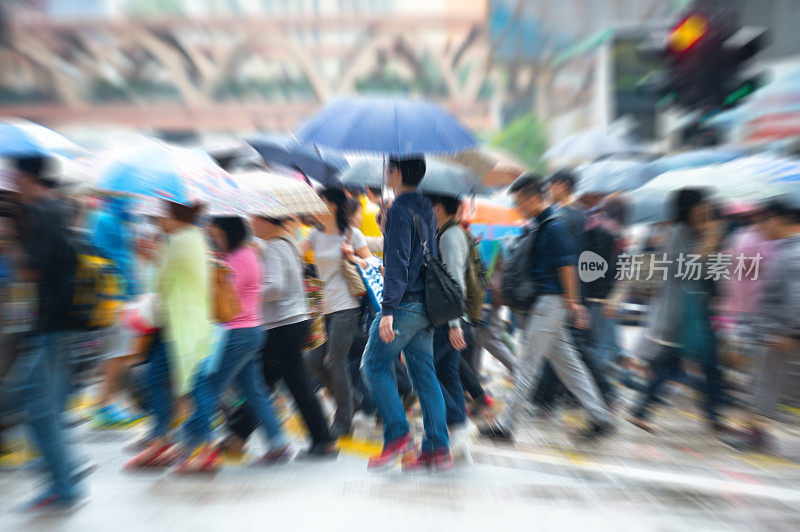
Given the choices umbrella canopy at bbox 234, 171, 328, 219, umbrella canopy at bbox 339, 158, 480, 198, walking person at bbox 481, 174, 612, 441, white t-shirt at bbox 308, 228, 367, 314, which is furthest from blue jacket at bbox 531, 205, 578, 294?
umbrella canopy at bbox 234, 171, 328, 219

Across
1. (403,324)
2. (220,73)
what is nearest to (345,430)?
(403,324)

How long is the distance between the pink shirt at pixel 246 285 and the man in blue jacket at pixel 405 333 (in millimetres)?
713

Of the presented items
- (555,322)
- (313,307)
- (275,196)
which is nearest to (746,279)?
(555,322)

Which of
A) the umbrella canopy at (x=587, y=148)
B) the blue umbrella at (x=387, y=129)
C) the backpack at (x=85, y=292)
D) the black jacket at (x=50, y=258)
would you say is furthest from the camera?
the umbrella canopy at (x=587, y=148)

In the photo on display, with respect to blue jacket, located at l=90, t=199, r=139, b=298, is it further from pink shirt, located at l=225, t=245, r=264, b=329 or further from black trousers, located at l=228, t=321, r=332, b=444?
black trousers, located at l=228, t=321, r=332, b=444

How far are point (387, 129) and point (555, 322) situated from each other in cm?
167

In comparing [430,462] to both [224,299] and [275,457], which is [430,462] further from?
[224,299]

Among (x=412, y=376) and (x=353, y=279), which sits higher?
(x=353, y=279)

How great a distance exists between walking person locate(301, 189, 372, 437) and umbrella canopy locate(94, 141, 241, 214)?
1.07 m

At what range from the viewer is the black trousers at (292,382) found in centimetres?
445

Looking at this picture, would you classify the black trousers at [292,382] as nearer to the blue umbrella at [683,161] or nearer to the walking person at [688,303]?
the walking person at [688,303]

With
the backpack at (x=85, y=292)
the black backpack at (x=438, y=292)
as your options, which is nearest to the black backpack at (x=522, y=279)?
the black backpack at (x=438, y=292)

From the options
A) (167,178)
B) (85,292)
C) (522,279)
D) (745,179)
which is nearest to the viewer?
(85,292)

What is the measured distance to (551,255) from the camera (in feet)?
14.9
